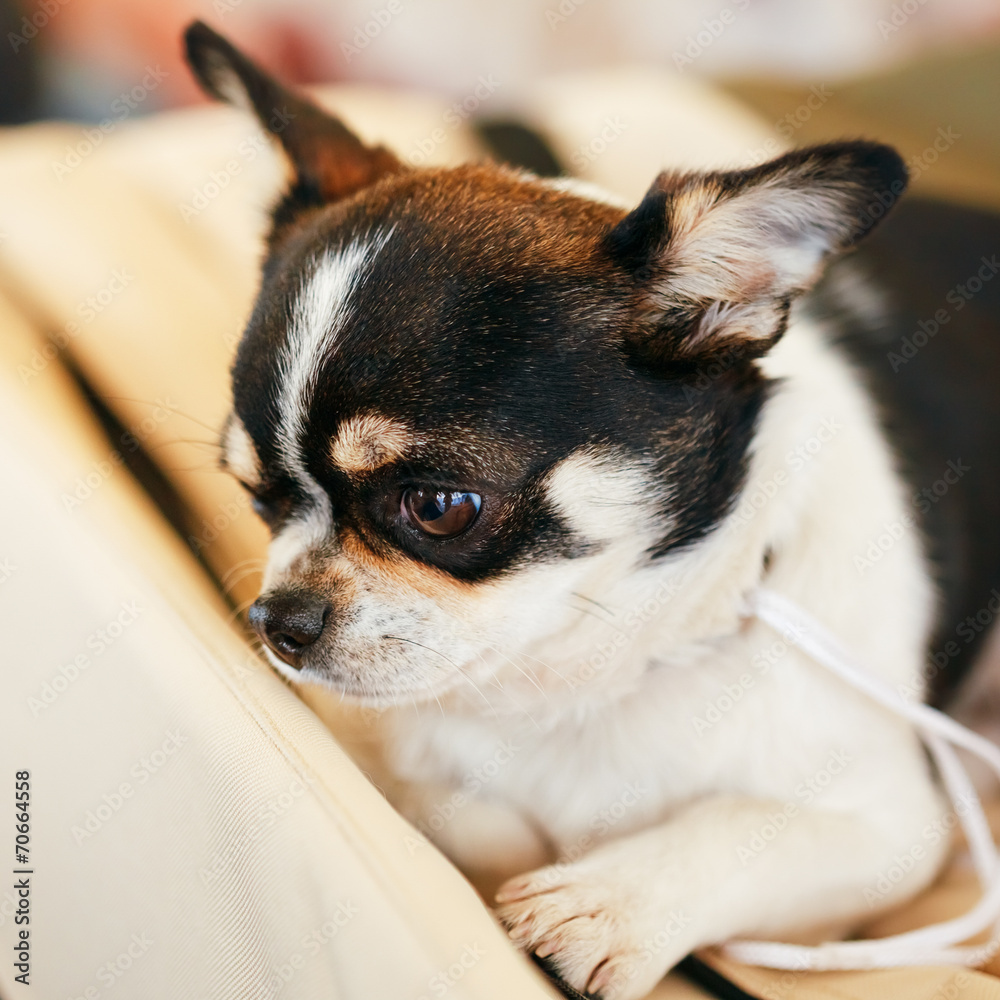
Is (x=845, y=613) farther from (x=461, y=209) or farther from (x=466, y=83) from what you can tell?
(x=466, y=83)

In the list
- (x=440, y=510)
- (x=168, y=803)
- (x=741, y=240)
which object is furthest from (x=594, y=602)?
(x=168, y=803)

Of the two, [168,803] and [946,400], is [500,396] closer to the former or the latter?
[168,803]

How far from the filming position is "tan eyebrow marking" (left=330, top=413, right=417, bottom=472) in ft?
4.56

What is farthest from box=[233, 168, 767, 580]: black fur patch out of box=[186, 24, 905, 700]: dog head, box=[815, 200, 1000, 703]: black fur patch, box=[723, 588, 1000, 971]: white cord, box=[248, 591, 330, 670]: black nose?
box=[815, 200, 1000, 703]: black fur patch

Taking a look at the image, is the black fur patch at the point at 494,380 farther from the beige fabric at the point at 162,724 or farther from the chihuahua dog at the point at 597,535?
the beige fabric at the point at 162,724

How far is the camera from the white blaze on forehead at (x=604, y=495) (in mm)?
1461

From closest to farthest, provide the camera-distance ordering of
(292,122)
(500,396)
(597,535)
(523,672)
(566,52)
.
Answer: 1. (500,396)
2. (597,535)
3. (523,672)
4. (292,122)
5. (566,52)

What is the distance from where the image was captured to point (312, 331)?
57.2 inches

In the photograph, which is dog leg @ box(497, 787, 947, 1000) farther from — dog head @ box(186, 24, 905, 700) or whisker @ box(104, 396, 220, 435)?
whisker @ box(104, 396, 220, 435)

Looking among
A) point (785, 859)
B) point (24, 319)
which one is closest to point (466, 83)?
point (24, 319)

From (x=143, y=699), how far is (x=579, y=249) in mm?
970

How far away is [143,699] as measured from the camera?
1469 millimetres

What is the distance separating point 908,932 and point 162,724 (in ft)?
4.46

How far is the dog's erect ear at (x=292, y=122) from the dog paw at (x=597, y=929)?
133 centimetres
